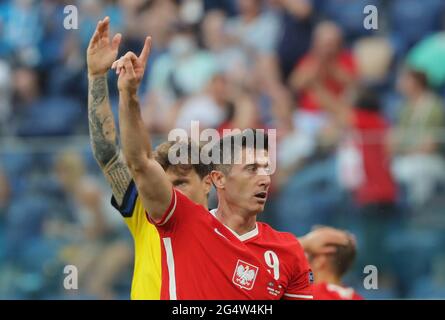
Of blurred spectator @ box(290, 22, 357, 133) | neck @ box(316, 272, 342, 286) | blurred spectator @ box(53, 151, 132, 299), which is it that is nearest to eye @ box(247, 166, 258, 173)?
neck @ box(316, 272, 342, 286)

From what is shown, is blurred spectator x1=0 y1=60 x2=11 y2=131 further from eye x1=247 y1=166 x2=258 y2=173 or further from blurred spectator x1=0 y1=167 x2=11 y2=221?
eye x1=247 y1=166 x2=258 y2=173

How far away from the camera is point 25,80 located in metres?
12.2

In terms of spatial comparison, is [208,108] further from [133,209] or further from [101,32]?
[101,32]

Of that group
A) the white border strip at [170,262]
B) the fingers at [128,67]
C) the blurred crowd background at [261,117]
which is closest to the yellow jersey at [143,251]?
the white border strip at [170,262]

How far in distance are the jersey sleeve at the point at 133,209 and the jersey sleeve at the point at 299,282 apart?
91 cm

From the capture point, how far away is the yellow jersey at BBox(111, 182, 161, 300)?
5.41 m

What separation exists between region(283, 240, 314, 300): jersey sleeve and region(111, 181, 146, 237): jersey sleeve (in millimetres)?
908

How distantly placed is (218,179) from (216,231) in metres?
0.43

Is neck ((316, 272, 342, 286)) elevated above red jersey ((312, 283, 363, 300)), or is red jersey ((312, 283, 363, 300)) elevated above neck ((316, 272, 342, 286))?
neck ((316, 272, 342, 286))

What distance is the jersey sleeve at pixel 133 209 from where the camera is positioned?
5758mm

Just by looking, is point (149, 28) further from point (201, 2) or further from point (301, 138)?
point (301, 138)

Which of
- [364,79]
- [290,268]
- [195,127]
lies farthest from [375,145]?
[290,268]

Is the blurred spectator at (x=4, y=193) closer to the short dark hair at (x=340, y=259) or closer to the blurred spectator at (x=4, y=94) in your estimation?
the blurred spectator at (x=4, y=94)

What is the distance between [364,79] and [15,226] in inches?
155
